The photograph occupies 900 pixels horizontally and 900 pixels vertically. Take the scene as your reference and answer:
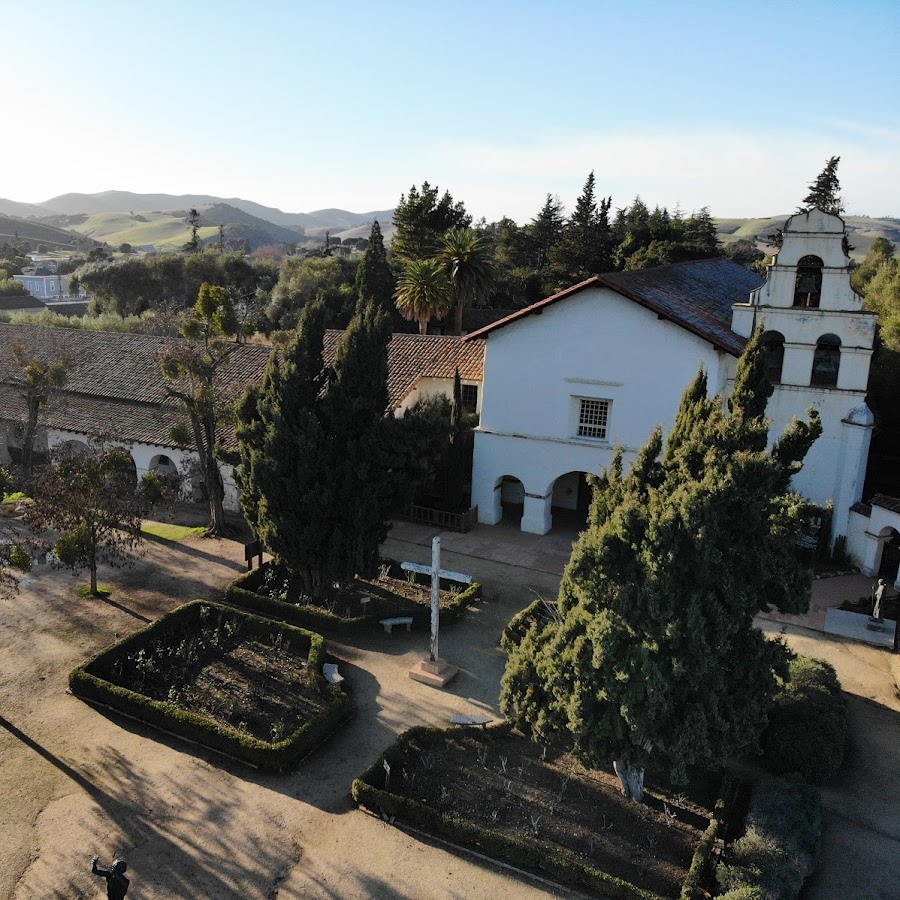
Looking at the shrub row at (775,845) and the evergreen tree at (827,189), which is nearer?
the shrub row at (775,845)

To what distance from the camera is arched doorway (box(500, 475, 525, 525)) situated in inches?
1224

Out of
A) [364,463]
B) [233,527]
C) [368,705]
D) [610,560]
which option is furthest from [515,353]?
[610,560]

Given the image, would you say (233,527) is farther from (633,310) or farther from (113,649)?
(633,310)

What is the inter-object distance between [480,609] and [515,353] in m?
9.82

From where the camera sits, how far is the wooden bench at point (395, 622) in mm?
21047

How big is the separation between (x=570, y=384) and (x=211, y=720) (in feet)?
53.9

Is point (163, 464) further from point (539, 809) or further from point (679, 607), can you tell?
point (679, 607)

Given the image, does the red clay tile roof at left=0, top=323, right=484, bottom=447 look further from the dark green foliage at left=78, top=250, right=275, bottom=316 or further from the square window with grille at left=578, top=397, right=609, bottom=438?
the dark green foliage at left=78, top=250, right=275, bottom=316

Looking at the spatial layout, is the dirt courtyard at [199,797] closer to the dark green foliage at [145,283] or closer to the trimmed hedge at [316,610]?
the trimmed hedge at [316,610]

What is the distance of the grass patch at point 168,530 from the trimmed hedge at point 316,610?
5806 mm

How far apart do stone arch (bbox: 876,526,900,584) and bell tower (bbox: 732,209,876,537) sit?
139 cm

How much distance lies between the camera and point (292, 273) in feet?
225

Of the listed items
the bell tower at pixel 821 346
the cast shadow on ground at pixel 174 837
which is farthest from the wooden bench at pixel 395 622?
the bell tower at pixel 821 346

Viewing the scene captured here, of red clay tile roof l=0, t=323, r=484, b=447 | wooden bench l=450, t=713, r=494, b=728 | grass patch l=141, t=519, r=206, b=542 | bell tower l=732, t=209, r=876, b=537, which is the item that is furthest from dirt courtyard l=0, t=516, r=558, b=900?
bell tower l=732, t=209, r=876, b=537
